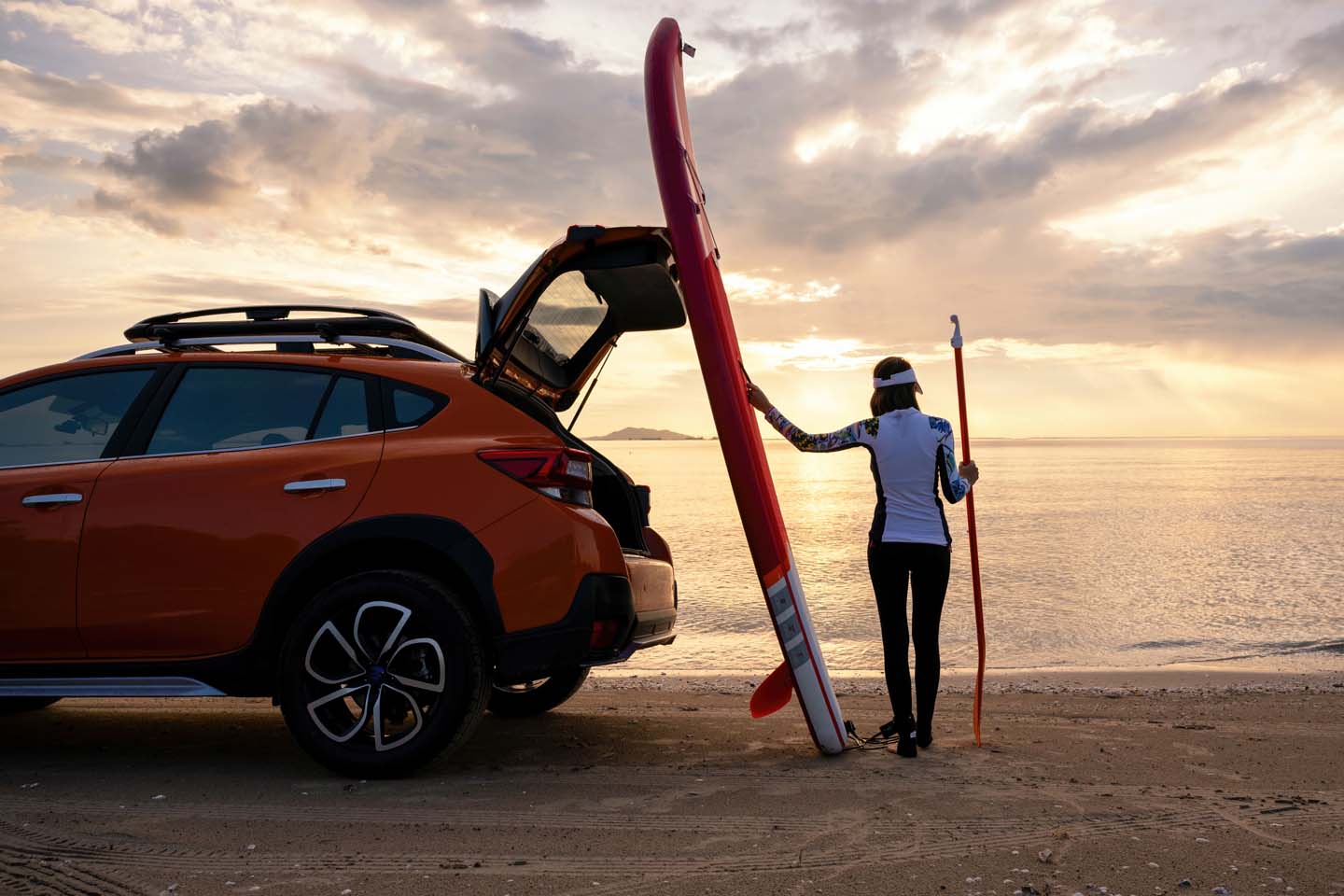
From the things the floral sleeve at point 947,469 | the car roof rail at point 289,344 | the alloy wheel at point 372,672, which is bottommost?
the alloy wheel at point 372,672

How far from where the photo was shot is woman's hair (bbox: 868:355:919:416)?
5125 mm

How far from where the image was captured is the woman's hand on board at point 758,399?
5.09 metres

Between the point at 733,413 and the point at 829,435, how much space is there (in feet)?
1.64

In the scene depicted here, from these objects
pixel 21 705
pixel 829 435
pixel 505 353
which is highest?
pixel 505 353

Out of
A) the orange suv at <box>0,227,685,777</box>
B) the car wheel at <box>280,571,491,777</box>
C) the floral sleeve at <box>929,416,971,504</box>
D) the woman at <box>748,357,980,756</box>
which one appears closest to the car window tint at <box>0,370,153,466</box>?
the orange suv at <box>0,227,685,777</box>

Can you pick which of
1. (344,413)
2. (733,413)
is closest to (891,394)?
(733,413)

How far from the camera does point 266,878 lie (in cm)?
332

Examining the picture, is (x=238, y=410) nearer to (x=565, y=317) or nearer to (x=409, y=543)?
Answer: (x=409, y=543)

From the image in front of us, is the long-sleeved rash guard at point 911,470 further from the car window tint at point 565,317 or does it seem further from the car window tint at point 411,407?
the car window tint at point 411,407

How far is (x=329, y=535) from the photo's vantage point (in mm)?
4426

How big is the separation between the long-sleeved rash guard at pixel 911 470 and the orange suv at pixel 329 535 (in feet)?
3.72

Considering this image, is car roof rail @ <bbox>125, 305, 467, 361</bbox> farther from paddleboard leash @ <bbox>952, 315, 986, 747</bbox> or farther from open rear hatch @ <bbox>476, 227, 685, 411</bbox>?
paddleboard leash @ <bbox>952, 315, 986, 747</bbox>

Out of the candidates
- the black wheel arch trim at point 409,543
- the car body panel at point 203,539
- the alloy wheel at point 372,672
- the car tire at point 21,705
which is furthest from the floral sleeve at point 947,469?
the car tire at point 21,705

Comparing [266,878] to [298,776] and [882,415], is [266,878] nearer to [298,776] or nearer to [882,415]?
[298,776]
